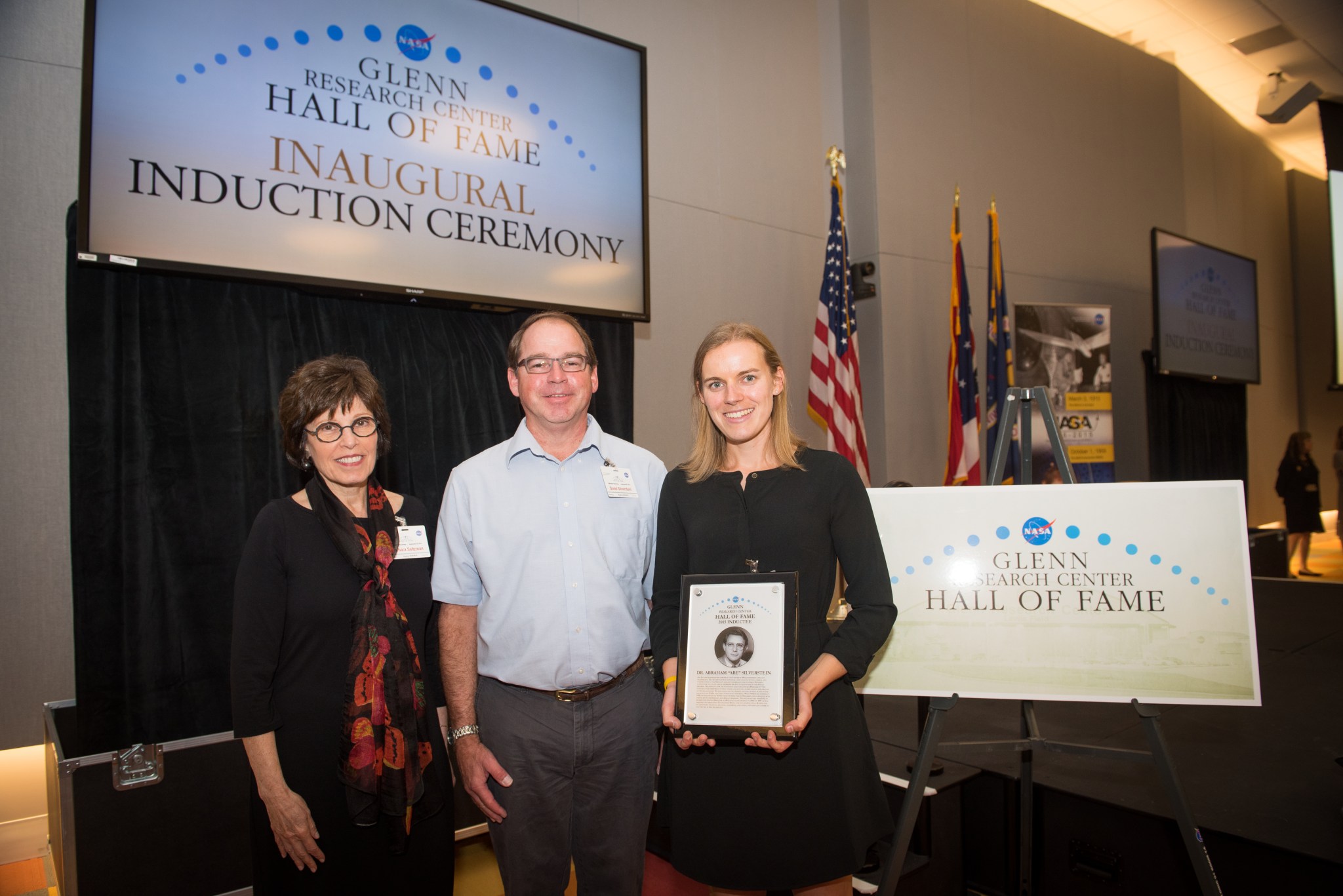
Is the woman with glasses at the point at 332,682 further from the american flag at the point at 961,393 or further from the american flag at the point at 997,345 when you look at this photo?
the american flag at the point at 997,345

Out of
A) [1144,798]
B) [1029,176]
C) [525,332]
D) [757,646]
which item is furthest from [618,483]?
[1029,176]

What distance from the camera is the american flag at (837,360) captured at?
4.36m

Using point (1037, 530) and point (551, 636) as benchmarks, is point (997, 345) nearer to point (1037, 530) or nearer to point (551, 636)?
point (1037, 530)

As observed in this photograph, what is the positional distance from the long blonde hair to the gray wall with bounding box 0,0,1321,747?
2.45 m

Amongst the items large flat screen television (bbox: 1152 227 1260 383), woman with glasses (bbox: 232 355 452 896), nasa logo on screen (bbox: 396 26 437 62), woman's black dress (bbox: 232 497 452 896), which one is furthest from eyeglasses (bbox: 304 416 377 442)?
large flat screen television (bbox: 1152 227 1260 383)

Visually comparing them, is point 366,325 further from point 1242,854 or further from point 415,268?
point 1242,854

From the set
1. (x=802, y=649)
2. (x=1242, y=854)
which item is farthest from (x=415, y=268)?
(x=1242, y=854)

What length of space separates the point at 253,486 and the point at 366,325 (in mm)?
765

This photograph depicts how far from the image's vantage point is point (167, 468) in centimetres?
258

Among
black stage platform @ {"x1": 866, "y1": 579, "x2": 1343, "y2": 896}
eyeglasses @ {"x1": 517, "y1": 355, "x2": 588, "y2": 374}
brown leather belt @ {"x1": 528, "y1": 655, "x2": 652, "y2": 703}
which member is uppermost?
eyeglasses @ {"x1": 517, "y1": 355, "x2": 588, "y2": 374}

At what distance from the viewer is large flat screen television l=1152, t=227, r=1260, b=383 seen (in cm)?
675

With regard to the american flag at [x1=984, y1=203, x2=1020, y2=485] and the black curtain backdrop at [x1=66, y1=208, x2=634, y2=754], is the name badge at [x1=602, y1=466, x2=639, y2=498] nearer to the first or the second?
the black curtain backdrop at [x1=66, y1=208, x2=634, y2=754]

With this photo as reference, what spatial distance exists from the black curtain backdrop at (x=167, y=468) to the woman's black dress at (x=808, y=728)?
178 cm

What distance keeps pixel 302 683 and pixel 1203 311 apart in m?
8.31
